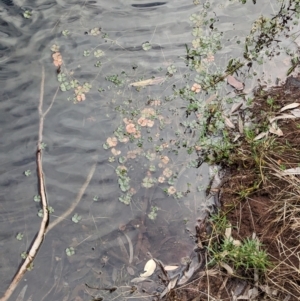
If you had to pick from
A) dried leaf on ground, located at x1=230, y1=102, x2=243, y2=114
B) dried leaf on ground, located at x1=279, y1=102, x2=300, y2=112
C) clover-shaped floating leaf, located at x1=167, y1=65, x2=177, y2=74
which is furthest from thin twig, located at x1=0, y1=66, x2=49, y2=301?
dried leaf on ground, located at x1=279, y1=102, x2=300, y2=112

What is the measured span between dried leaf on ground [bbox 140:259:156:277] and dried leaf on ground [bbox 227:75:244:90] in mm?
1792

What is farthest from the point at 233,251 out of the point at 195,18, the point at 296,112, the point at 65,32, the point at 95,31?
the point at 65,32

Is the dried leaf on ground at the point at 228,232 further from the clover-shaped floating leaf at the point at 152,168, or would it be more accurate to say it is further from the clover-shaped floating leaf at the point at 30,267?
the clover-shaped floating leaf at the point at 30,267

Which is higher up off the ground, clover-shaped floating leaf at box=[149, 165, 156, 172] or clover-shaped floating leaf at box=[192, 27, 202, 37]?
clover-shaped floating leaf at box=[192, 27, 202, 37]

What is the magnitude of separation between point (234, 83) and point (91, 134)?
1.44 m

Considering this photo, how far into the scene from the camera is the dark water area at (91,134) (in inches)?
123

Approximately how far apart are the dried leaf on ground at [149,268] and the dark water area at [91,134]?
46 millimetres

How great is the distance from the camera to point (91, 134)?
3.57 meters

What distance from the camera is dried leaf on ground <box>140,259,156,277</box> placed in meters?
3.06

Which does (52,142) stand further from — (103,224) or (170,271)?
(170,271)

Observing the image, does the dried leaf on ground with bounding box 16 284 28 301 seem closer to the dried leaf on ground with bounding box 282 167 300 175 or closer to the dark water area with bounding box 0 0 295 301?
the dark water area with bounding box 0 0 295 301

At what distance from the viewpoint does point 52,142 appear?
3537 mm

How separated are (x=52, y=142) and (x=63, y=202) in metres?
0.57

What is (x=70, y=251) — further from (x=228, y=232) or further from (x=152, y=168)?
(x=228, y=232)
